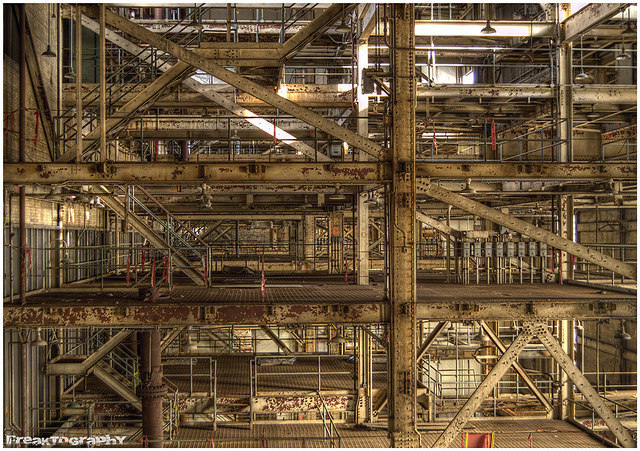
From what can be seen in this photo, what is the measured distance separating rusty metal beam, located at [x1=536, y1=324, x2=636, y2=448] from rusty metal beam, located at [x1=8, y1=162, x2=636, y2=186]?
322 cm

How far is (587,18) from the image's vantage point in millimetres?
11789

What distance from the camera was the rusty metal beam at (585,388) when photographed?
33.7ft

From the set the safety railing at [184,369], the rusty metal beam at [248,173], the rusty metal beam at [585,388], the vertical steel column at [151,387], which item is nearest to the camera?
the rusty metal beam at [248,173]

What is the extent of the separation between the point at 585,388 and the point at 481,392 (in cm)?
225

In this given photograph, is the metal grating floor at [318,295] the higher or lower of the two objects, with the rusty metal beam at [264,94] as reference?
lower

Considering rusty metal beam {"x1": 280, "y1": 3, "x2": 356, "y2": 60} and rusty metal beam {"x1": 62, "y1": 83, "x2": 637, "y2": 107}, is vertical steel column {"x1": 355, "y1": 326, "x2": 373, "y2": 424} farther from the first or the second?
rusty metal beam {"x1": 280, "y1": 3, "x2": 356, "y2": 60}

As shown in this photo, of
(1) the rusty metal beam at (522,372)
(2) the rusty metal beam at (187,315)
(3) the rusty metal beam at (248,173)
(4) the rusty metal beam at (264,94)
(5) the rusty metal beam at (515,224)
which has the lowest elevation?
(1) the rusty metal beam at (522,372)

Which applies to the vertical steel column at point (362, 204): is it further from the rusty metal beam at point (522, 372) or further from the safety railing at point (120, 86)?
the safety railing at point (120, 86)

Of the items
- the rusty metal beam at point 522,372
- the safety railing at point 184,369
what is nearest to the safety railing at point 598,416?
the rusty metal beam at point 522,372

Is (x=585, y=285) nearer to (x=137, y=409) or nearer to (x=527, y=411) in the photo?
(x=527, y=411)

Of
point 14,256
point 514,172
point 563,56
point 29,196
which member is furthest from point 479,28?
point 14,256

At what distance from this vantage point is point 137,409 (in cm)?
1501

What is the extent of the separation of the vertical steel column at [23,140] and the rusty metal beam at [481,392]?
865 cm

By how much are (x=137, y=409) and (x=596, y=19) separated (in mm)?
15674
